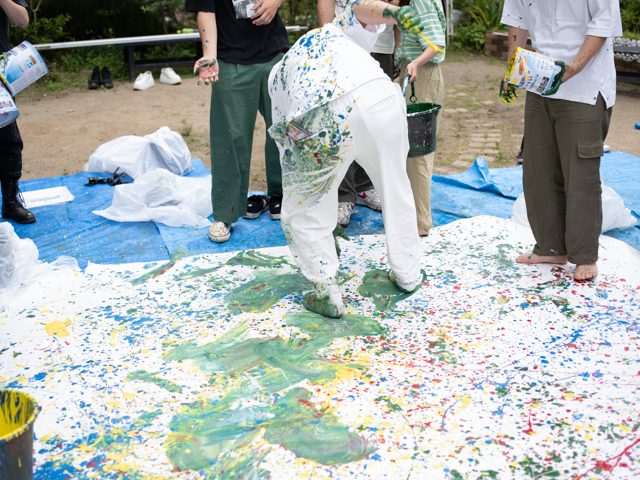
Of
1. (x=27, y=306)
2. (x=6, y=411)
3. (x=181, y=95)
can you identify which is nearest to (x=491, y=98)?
(x=181, y=95)

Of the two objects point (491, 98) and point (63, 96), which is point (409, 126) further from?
point (63, 96)

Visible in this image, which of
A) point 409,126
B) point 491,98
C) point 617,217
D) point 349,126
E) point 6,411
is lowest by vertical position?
point 491,98

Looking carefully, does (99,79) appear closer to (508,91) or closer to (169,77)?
(169,77)

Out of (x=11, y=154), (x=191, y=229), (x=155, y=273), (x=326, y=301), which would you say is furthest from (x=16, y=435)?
(x=11, y=154)

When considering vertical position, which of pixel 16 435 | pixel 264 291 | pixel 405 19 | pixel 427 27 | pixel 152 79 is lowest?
pixel 152 79

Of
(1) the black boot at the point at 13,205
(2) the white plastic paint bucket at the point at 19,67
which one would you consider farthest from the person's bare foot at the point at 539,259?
(1) the black boot at the point at 13,205

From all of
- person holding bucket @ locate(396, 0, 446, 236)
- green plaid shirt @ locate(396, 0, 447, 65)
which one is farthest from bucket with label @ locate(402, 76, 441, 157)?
green plaid shirt @ locate(396, 0, 447, 65)

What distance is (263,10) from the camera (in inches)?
141

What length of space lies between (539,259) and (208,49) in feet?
6.15

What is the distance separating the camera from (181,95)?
24.5 feet

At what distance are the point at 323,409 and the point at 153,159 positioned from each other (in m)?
2.90

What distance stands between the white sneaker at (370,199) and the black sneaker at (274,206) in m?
0.47

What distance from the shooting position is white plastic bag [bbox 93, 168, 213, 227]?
13.2 ft

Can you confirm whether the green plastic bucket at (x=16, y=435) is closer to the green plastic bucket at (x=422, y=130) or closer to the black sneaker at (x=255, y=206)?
the green plastic bucket at (x=422, y=130)
